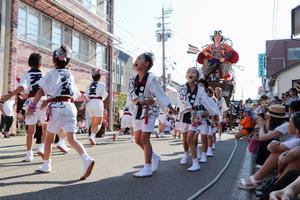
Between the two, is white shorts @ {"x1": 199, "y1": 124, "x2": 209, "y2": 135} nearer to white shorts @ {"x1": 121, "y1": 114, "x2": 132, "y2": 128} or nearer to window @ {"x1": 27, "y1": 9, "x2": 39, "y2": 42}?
white shorts @ {"x1": 121, "y1": 114, "x2": 132, "y2": 128}

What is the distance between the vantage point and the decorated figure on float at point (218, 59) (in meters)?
19.4

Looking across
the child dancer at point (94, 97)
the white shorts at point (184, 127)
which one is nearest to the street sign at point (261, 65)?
the child dancer at point (94, 97)

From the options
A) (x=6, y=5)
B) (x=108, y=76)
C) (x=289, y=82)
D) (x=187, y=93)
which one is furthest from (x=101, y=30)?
(x=187, y=93)

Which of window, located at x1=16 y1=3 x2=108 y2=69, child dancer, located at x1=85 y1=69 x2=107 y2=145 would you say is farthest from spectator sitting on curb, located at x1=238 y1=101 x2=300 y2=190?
window, located at x1=16 y1=3 x2=108 y2=69

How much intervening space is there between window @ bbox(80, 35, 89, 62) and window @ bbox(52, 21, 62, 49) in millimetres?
2644

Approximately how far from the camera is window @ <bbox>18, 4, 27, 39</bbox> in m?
15.6

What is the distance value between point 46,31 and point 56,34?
98 cm

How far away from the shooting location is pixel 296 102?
16.5 ft

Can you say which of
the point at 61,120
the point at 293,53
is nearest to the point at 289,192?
the point at 61,120

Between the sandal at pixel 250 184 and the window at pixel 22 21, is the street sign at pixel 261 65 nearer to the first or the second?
the window at pixel 22 21

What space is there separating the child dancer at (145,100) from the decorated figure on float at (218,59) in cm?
1384

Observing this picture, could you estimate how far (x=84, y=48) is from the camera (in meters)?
22.2

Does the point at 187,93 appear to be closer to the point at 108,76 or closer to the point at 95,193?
the point at 95,193

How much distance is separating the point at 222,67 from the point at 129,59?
25397mm
